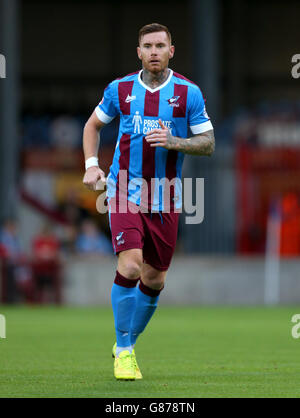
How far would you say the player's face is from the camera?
6715mm

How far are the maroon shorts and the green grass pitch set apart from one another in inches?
31.0

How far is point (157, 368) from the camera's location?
23.9 feet

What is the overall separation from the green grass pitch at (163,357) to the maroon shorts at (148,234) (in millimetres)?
788

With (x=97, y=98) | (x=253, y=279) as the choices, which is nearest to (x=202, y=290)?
(x=253, y=279)

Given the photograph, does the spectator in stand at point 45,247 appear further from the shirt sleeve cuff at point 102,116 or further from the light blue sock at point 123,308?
the light blue sock at point 123,308

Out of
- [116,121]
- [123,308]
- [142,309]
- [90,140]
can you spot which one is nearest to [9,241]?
[116,121]

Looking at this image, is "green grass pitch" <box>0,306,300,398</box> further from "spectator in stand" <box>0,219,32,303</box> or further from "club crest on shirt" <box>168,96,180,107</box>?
"spectator in stand" <box>0,219,32,303</box>

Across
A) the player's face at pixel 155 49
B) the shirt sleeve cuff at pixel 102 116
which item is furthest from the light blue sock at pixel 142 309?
the player's face at pixel 155 49

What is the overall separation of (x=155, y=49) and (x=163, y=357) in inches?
105

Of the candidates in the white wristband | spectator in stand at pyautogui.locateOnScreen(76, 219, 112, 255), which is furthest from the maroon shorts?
spectator in stand at pyautogui.locateOnScreen(76, 219, 112, 255)

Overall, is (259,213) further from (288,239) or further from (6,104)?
(6,104)

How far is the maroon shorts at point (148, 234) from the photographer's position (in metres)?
6.64

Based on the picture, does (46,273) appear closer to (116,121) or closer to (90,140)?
(90,140)

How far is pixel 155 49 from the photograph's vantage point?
6715mm
